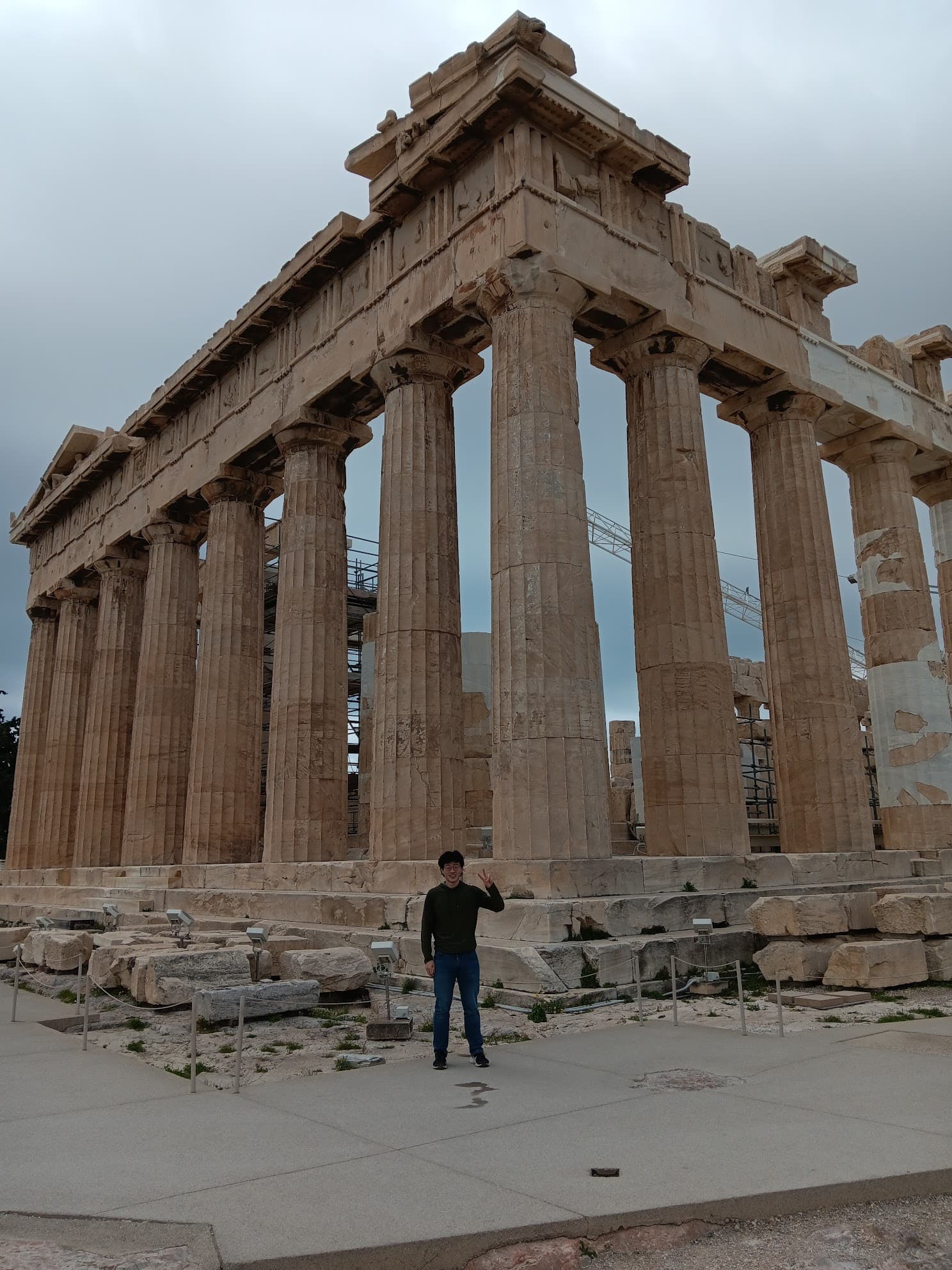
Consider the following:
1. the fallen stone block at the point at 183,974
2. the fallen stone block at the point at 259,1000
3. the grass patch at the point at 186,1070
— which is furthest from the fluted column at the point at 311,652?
the grass patch at the point at 186,1070

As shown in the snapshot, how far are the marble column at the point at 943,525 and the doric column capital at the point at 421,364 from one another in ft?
47.7

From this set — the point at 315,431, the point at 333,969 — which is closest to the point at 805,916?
the point at 333,969

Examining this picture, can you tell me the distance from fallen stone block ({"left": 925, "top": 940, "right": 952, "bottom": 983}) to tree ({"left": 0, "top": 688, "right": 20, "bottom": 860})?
4518 cm

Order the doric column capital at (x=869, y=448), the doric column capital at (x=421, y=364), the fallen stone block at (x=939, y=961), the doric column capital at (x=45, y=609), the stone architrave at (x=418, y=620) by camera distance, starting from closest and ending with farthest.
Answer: the fallen stone block at (x=939, y=961) < the stone architrave at (x=418, y=620) < the doric column capital at (x=421, y=364) < the doric column capital at (x=869, y=448) < the doric column capital at (x=45, y=609)

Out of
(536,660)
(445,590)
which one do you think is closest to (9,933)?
(445,590)

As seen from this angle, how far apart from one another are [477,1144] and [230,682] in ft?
62.2

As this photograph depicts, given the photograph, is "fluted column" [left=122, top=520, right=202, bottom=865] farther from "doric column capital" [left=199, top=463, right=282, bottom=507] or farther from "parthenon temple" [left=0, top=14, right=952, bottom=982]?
"doric column capital" [left=199, top=463, right=282, bottom=507]

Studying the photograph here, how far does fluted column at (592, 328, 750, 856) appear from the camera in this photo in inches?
644

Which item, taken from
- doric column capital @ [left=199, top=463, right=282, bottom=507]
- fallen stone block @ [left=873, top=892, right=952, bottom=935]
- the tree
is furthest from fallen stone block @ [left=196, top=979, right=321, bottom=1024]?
the tree

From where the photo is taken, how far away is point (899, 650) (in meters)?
22.5

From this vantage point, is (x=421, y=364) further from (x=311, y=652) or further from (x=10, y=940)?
(x=10, y=940)

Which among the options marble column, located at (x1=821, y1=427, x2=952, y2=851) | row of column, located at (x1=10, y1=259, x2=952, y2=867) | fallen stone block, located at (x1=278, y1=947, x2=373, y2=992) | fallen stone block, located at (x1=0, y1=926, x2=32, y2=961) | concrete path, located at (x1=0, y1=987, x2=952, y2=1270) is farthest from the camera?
marble column, located at (x1=821, y1=427, x2=952, y2=851)

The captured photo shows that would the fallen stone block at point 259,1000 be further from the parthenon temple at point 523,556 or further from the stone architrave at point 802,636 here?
the stone architrave at point 802,636

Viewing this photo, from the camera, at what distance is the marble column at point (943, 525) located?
26.4 metres
